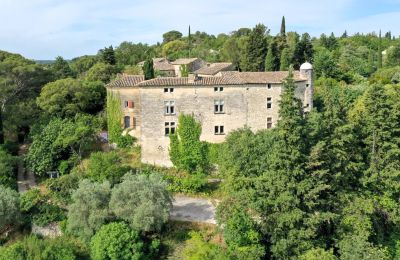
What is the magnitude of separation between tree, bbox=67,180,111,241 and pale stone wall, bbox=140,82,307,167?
34.2 ft

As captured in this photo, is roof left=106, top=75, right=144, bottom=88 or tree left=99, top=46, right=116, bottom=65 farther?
tree left=99, top=46, right=116, bottom=65

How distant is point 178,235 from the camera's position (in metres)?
28.9

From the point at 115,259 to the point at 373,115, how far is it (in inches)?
844

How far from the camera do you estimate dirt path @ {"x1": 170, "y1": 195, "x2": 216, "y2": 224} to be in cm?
3048

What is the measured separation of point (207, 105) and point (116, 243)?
611 inches

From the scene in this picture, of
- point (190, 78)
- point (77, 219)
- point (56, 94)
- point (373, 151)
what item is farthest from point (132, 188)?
point (56, 94)

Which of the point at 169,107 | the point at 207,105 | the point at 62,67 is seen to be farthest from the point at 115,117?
the point at 62,67

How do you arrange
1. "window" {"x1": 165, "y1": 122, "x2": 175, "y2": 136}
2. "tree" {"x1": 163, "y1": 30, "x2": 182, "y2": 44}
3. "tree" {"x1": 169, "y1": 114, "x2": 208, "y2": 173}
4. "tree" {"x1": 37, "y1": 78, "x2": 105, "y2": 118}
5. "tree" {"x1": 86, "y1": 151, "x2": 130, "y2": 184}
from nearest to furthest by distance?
"tree" {"x1": 86, "y1": 151, "x2": 130, "y2": 184} → "tree" {"x1": 169, "y1": 114, "x2": 208, "y2": 173} → "window" {"x1": 165, "y1": 122, "x2": 175, "y2": 136} → "tree" {"x1": 37, "y1": 78, "x2": 105, "y2": 118} → "tree" {"x1": 163, "y1": 30, "x2": 182, "y2": 44}

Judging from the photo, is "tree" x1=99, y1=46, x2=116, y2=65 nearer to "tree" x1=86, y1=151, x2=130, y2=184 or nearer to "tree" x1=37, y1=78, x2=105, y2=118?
"tree" x1=37, y1=78, x2=105, y2=118

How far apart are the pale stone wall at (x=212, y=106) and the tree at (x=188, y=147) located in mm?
625

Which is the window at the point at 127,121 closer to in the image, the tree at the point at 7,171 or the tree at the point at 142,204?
the tree at the point at 7,171

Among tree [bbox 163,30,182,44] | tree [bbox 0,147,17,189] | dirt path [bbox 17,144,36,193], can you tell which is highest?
tree [bbox 163,30,182,44]

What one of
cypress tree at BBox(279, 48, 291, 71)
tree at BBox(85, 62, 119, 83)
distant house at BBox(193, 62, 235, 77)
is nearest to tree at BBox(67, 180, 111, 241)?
distant house at BBox(193, 62, 235, 77)

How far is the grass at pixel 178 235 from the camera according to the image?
27953 millimetres
